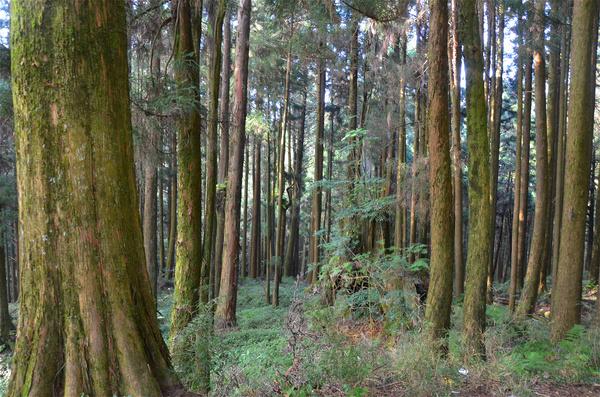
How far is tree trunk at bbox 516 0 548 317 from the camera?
12258 millimetres

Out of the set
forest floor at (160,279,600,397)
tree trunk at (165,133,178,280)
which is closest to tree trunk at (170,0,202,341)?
forest floor at (160,279,600,397)

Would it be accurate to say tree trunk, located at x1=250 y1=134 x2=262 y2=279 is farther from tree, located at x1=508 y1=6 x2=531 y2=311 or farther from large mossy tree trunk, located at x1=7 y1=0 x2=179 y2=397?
large mossy tree trunk, located at x1=7 y1=0 x2=179 y2=397

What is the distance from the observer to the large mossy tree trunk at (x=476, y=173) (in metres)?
7.11

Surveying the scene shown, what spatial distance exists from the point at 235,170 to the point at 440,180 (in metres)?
6.97

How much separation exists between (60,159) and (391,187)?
1288cm

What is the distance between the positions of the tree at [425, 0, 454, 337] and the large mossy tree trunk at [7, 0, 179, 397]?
5.01 metres

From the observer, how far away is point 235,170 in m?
12.8

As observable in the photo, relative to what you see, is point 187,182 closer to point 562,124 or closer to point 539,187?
point 539,187

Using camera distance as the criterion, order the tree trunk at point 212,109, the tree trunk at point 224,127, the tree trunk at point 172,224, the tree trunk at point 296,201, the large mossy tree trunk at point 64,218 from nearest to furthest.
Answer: the large mossy tree trunk at point 64,218
the tree trunk at point 212,109
the tree trunk at point 224,127
the tree trunk at point 172,224
the tree trunk at point 296,201

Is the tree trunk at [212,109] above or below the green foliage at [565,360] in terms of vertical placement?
above

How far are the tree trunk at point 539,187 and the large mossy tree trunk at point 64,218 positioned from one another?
1135cm

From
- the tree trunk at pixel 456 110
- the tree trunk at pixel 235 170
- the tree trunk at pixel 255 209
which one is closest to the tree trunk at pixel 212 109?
the tree trunk at pixel 235 170

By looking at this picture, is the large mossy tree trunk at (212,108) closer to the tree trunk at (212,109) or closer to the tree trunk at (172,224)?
the tree trunk at (212,109)

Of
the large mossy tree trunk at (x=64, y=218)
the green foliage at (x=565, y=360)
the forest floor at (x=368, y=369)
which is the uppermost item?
the large mossy tree trunk at (x=64, y=218)
